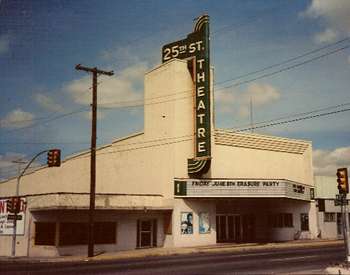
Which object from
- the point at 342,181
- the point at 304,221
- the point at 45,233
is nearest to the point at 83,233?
the point at 45,233

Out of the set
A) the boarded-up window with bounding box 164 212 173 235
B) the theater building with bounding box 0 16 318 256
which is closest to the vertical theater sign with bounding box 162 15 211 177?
the theater building with bounding box 0 16 318 256

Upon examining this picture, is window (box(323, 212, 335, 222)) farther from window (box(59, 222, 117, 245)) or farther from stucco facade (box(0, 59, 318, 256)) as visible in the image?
window (box(59, 222, 117, 245))

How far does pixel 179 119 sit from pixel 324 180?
23702mm

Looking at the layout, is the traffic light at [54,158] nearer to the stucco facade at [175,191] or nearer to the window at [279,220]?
the stucco facade at [175,191]

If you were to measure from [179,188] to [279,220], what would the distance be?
12592 millimetres

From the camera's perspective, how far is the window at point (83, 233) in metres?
32.0

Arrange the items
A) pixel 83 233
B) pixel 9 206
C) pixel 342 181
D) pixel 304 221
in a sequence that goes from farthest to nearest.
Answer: pixel 304 221 → pixel 83 233 → pixel 9 206 → pixel 342 181

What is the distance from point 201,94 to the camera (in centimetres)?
3662

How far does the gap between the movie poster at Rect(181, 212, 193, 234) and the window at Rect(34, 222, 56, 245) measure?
32.6ft

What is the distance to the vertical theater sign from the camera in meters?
36.1

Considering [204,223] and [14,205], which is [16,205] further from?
[204,223]

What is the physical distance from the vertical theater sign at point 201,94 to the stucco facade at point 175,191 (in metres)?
0.82

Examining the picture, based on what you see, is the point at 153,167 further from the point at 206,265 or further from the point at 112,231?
the point at 206,265

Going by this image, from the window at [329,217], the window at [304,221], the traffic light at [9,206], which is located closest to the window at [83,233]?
the traffic light at [9,206]
